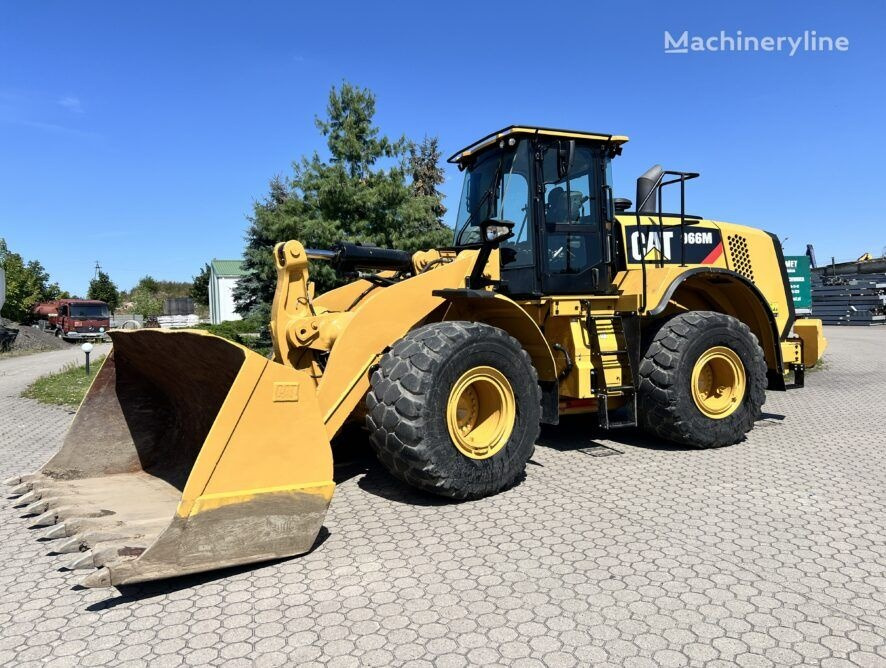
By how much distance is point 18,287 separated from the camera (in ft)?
119

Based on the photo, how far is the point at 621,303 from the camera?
21.1 feet

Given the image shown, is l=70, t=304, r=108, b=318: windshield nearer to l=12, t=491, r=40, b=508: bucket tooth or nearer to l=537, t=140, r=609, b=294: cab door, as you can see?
l=12, t=491, r=40, b=508: bucket tooth

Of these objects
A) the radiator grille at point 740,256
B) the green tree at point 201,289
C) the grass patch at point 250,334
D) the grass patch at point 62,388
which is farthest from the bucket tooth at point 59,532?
the green tree at point 201,289

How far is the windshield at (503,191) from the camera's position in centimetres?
600

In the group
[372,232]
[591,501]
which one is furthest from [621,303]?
[372,232]

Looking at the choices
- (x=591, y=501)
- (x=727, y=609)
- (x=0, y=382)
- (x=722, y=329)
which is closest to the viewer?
(x=727, y=609)

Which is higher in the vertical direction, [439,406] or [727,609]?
[439,406]

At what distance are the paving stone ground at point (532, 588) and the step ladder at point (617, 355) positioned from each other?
2.78 feet

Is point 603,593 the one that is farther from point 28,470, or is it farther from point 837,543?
point 28,470

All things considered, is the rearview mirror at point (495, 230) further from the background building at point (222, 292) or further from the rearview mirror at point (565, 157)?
the background building at point (222, 292)

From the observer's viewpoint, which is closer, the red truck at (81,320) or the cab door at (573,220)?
the cab door at (573,220)

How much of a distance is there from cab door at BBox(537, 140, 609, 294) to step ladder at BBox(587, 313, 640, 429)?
36cm

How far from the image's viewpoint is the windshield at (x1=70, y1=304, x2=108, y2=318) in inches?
1344

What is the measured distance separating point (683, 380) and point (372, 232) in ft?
35.8
